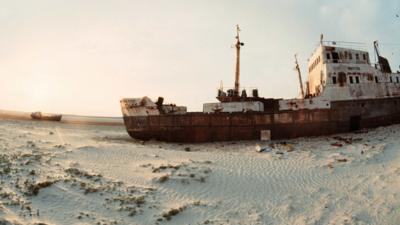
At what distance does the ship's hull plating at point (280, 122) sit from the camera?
24.9m

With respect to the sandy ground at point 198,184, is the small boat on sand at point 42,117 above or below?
above

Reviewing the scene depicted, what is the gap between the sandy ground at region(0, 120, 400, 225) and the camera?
1263 cm

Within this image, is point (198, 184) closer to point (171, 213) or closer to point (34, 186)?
point (171, 213)

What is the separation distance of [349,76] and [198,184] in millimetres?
14871

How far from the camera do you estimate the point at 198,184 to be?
50.7 feet

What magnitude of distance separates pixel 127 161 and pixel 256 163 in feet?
19.1

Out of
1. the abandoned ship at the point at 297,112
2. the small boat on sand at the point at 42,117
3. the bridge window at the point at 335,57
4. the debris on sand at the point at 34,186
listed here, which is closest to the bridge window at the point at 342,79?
the abandoned ship at the point at 297,112

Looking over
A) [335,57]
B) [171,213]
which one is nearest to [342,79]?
[335,57]

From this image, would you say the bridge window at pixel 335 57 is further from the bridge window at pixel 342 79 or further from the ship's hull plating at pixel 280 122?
the ship's hull plating at pixel 280 122

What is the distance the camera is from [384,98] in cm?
2589

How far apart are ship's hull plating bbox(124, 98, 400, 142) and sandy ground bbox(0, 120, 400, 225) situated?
3572mm

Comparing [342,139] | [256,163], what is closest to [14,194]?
[256,163]

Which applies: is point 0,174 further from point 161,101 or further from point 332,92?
point 332,92

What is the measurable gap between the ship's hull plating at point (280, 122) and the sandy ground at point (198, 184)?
11.7 ft
